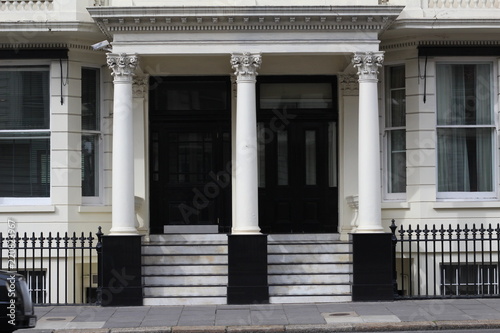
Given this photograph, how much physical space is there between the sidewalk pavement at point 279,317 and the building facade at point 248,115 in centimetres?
137

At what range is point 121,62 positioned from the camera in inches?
746

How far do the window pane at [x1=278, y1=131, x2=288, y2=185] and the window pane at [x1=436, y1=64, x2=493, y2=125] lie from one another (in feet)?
12.0

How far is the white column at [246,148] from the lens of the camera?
18.8m

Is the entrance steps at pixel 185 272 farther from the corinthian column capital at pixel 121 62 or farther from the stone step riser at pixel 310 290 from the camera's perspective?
the corinthian column capital at pixel 121 62

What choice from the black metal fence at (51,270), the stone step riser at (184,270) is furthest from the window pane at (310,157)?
the black metal fence at (51,270)

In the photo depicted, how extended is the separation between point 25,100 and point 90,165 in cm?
196

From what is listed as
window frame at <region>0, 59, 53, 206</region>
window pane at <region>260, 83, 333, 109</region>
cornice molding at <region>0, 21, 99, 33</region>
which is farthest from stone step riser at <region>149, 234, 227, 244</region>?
cornice molding at <region>0, 21, 99, 33</region>

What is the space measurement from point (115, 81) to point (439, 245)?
7.60m

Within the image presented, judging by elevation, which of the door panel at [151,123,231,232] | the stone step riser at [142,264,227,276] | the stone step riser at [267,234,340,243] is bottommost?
the stone step riser at [142,264,227,276]

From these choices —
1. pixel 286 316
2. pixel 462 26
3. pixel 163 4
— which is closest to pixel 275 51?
pixel 163 4

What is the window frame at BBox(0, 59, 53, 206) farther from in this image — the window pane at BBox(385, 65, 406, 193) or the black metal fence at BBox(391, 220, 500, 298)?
the black metal fence at BBox(391, 220, 500, 298)

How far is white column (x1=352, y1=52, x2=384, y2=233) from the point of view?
747 inches

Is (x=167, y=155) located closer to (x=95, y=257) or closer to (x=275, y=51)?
(x=95, y=257)

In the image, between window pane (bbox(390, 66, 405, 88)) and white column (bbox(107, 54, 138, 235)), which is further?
window pane (bbox(390, 66, 405, 88))
